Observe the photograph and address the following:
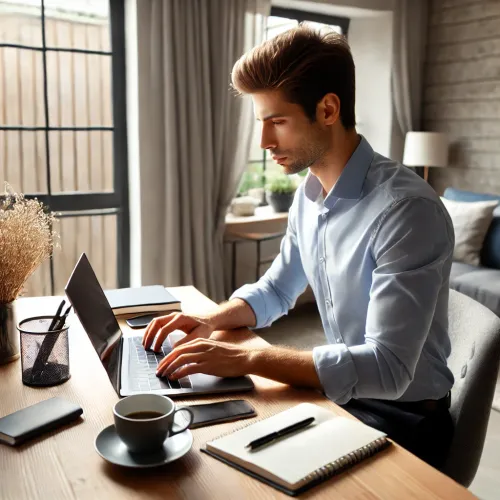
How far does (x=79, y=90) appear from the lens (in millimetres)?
3262

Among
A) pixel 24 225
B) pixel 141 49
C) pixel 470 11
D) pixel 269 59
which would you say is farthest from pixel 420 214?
pixel 470 11

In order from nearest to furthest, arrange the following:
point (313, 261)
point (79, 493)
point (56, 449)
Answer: point (79, 493), point (56, 449), point (313, 261)

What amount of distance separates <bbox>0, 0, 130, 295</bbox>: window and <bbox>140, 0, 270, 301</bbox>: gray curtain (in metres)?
0.24

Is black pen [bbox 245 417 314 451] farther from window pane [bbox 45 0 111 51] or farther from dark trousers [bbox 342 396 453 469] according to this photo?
window pane [bbox 45 0 111 51]

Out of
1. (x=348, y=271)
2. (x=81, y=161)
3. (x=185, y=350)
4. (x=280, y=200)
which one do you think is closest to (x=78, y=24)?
(x=81, y=161)

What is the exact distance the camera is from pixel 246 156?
3555 mm

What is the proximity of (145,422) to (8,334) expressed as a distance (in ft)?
1.75

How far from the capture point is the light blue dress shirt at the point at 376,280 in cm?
111

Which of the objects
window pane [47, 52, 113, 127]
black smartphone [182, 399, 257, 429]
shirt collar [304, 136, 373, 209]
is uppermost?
window pane [47, 52, 113, 127]

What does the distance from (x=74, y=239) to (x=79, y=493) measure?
2.74 meters

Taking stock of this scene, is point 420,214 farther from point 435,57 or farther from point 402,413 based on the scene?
point 435,57

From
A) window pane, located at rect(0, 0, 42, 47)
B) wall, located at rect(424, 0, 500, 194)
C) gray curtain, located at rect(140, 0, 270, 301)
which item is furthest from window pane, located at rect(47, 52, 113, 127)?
wall, located at rect(424, 0, 500, 194)

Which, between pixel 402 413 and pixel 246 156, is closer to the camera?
pixel 402 413

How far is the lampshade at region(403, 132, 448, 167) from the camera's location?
4234mm
